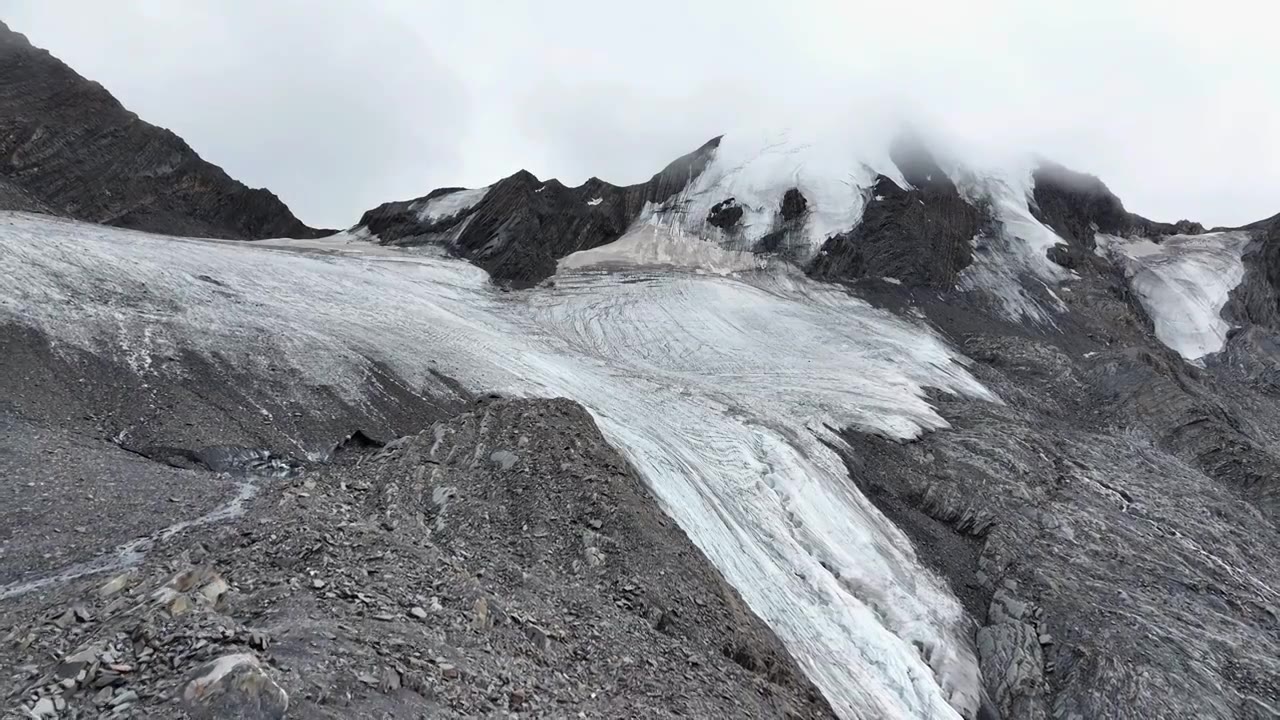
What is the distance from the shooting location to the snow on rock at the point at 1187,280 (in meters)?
39.6

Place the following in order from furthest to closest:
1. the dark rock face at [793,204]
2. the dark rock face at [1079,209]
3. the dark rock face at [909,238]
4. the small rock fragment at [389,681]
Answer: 1. the dark rock face at [1079,209]
2. the dark rock face at [793,204]
3. the dark rock face at [909,238]
4. the small rock fragment at [389,681]

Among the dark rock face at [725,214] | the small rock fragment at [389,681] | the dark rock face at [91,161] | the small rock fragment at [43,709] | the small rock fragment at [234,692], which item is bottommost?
the small rock fragment at [389,681]

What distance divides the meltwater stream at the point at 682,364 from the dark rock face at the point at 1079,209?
1931 cm

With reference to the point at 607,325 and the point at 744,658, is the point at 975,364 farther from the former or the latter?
the point at 744,658

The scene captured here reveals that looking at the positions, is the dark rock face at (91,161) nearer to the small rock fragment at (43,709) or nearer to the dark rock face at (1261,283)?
the small rock fragment at (43,709)

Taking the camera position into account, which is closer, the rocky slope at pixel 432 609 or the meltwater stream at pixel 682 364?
the rocky slope at pixel 432 609

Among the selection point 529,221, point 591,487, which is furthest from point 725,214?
point 591,487

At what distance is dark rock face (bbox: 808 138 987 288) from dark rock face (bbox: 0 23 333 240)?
2839 cm

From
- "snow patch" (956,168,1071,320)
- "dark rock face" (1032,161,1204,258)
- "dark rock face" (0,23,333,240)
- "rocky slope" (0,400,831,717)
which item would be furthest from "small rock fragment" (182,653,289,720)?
"dark rock face" (1032,161,1204,258)

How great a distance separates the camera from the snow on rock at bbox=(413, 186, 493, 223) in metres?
37.9

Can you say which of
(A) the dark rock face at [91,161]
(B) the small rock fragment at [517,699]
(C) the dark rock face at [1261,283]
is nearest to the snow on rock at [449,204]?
(A) the dark rock face at [91,161]

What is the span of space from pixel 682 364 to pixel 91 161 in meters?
25.9

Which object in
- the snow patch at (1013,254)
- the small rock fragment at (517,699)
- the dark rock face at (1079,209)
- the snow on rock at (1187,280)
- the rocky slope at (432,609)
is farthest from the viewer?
the dark rock face at (1079,209)

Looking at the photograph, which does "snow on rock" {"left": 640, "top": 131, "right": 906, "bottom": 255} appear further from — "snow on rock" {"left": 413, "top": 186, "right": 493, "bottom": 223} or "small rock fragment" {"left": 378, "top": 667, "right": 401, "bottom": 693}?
"small rock fragment" {"left": 378, "top": 667, "right": 401, "bottom": 693}
